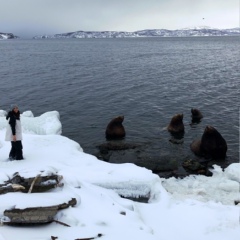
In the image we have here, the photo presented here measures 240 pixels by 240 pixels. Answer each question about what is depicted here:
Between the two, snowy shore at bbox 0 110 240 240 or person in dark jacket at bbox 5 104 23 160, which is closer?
snowy shore at bbox 0 110 240 240

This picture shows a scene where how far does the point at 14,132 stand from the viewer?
1345 centimetres

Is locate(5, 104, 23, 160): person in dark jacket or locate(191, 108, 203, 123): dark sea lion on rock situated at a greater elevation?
locate(5, 104, 23, 160): person in dark jacket

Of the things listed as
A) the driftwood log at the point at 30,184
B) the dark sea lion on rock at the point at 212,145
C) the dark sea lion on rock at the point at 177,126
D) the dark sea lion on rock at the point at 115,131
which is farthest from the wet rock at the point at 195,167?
the driftwood log at the point at 30,184

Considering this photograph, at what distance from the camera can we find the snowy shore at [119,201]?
8.69 metres

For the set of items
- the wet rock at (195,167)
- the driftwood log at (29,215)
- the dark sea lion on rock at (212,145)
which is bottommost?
the wet rock at (195,167)

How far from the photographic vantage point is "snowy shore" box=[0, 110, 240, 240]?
8688 mm

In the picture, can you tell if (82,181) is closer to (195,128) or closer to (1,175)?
(1,175)

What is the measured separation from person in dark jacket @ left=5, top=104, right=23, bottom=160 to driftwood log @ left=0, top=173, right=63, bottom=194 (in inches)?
138

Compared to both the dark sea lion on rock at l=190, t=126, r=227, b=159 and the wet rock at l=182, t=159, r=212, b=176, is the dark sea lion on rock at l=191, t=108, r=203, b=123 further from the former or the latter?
the wet rock at l=182, t=159, r=212, b=176

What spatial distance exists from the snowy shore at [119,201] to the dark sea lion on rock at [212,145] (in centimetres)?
324

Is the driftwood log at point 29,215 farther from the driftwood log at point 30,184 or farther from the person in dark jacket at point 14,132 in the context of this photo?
the person in dark jacket at point 14,132

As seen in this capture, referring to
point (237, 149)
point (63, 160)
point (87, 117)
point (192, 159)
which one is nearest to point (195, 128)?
point (237, 149)

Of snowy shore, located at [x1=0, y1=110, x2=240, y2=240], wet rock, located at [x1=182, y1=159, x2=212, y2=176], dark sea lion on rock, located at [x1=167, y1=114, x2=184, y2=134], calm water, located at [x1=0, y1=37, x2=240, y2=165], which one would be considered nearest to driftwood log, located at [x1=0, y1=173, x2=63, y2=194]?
snowy shore, located at [x1=0, y1=110, x2=240, y2=240]

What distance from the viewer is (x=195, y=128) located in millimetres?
24344
